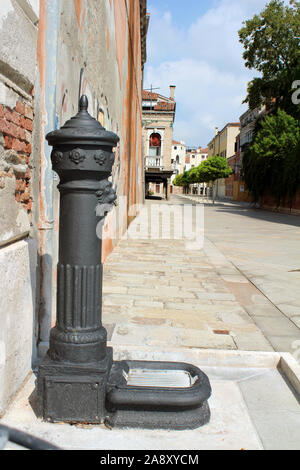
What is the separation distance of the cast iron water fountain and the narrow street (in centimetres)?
109

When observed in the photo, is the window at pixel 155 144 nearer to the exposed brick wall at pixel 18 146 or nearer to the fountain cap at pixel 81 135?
the exposed brick wall at pixel 18 146

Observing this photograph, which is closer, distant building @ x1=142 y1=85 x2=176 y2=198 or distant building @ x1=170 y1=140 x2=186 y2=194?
distant building @ x1=142 y1=85 x2=176 y2=198

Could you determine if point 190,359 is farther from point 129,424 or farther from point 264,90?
point 264,90

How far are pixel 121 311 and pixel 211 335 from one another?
1010 mm

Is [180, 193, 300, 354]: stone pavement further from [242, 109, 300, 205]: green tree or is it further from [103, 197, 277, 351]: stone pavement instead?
[242, 109, 300, 205]: green tree

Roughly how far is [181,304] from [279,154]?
73.0ft

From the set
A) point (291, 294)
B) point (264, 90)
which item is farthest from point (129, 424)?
point (264, 90)

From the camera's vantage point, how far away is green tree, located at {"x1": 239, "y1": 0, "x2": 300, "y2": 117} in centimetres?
2638

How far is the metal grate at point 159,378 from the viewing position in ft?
7.56

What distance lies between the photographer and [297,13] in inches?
1046

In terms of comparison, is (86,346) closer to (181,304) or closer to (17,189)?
(17,189)

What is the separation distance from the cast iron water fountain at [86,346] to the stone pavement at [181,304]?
1.07m

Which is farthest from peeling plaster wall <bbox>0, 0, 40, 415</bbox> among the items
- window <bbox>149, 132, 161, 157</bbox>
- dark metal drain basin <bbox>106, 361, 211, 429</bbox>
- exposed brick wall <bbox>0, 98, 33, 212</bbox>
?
window <bbox>149, 132, 161, 157</bbox>
